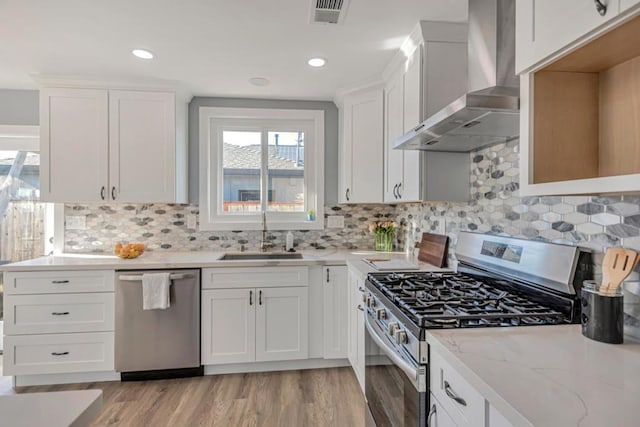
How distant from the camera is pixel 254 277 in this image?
2.56 metres

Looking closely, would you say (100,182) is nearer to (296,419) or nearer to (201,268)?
(201,268)

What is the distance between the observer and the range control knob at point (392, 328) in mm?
1279

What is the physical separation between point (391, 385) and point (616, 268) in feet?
2.95

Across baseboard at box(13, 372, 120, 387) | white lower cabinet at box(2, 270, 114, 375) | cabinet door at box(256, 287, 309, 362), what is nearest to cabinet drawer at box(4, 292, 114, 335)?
white lower cabinet at box(2, 270, 114, 375)

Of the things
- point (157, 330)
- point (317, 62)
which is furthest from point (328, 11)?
point (157, 330)

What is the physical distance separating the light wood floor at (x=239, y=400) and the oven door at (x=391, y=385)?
1.50ft

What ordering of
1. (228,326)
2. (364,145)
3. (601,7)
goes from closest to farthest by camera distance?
(601,7), (228,326), (364,145)

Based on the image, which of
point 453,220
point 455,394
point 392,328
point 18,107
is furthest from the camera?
point 18,107

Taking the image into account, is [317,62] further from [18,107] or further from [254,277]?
[18,107]

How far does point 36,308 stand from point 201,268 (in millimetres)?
1170

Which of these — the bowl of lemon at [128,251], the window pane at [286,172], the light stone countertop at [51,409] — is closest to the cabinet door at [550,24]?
the light stone countertop at [51,409]

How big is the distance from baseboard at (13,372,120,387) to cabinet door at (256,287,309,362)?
3.66 feet

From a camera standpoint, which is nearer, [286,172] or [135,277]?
[135,277]

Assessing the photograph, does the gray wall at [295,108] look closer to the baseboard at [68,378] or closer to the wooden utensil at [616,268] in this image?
the baseboard at [68,378]
